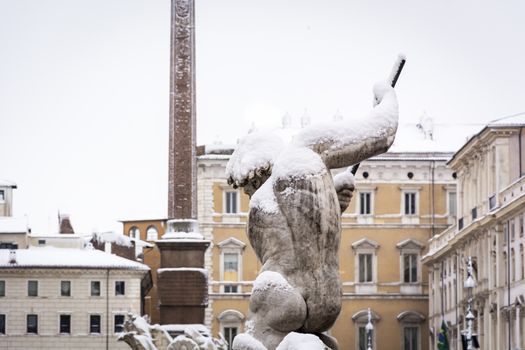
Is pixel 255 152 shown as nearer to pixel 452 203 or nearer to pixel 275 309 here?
pixel 275 309

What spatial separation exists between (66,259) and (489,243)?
26.3 meters

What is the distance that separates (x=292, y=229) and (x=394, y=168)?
230 feet

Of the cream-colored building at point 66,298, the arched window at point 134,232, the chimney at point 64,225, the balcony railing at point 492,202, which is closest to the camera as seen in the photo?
the balcony railing at point 492,202

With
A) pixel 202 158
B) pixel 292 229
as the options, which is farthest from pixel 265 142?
pixel 202 158

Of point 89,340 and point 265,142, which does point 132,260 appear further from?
point 265,142

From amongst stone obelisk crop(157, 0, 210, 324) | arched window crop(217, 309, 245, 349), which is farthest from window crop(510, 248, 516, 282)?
arched window crop(217, 309, 245, 349)

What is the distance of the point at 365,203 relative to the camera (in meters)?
80.5

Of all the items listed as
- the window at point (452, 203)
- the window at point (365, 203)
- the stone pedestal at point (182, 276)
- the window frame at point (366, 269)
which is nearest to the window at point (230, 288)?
the window frame at point (366, 269)

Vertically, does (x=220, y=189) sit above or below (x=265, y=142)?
above

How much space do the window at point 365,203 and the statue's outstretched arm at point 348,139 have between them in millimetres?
70572

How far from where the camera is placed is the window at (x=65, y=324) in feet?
273

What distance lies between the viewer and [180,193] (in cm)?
4756

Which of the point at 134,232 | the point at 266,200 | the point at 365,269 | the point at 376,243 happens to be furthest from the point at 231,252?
the point at 266,200

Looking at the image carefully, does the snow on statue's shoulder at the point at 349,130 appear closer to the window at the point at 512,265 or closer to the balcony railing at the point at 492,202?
the window at the point at 512,265
